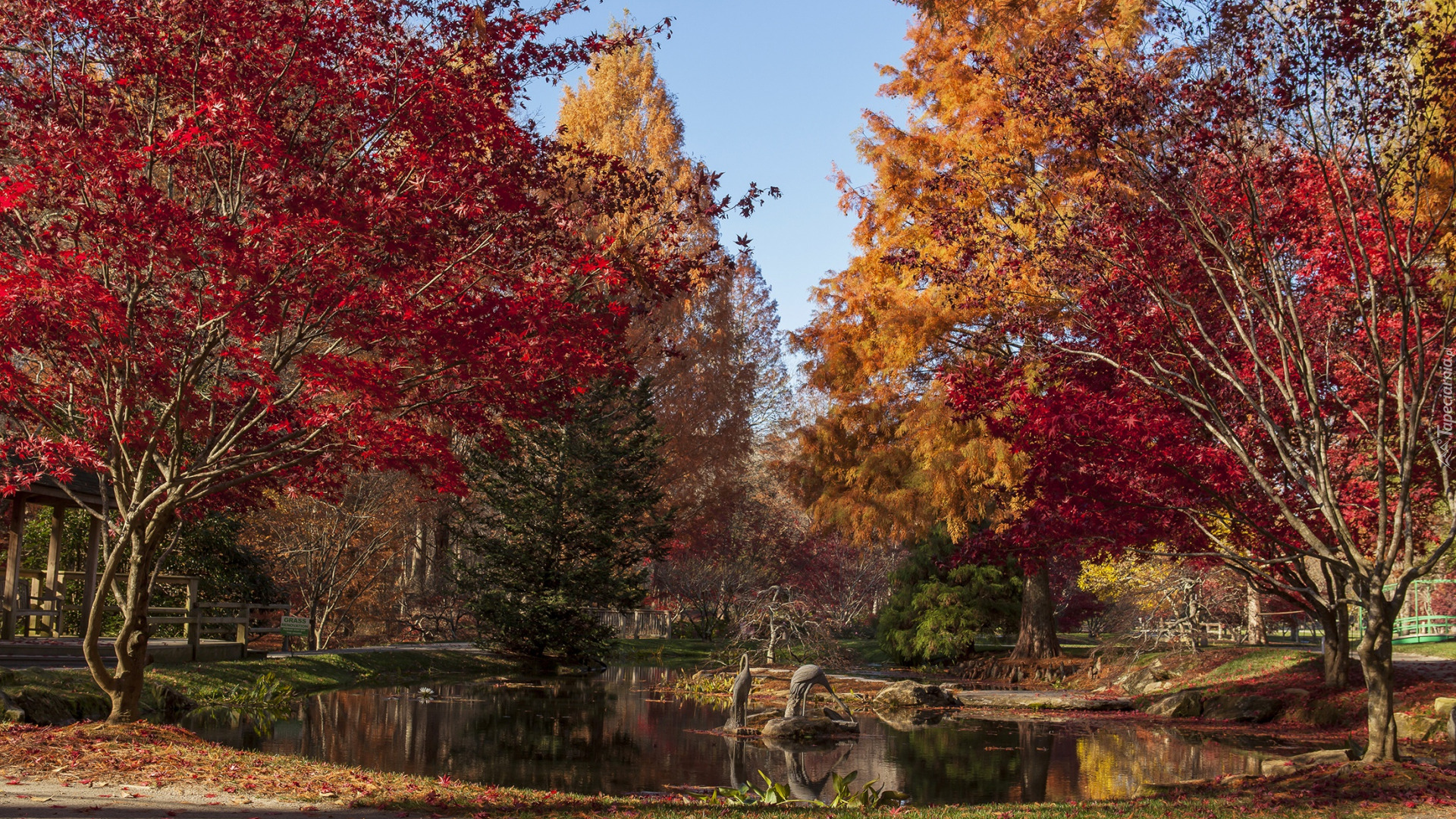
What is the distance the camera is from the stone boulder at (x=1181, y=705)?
1509 centimetres

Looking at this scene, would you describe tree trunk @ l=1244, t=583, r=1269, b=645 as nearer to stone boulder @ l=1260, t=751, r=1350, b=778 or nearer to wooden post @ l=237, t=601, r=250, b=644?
stone boulder @ l=1260, t=751, r=1350, b=778

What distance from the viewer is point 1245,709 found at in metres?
14.3

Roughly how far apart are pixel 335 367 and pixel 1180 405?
27.2 feet

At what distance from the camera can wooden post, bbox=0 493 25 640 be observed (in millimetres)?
14109

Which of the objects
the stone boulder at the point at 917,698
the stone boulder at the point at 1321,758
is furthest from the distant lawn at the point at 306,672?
the stone boulder at the point at 1321,758

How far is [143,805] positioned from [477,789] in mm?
1966

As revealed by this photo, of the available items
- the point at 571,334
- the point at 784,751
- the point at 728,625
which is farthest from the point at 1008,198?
the point at 728,625

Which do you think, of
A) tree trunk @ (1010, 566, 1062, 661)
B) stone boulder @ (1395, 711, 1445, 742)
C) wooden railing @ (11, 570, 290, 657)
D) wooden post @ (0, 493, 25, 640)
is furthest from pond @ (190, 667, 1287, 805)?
tree trunk @ (1010, 566, 1062, 661)

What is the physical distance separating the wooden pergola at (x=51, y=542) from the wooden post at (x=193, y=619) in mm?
1284

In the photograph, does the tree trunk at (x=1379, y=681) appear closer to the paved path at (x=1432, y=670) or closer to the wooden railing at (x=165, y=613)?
the paved path at (x=1432, y=670)

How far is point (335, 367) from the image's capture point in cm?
745

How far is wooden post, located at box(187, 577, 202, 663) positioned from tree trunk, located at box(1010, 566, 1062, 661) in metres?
14.6

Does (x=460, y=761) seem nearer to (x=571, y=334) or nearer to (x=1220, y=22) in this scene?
(x=571, y=334)

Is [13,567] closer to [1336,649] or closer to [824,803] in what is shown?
[824,803]
